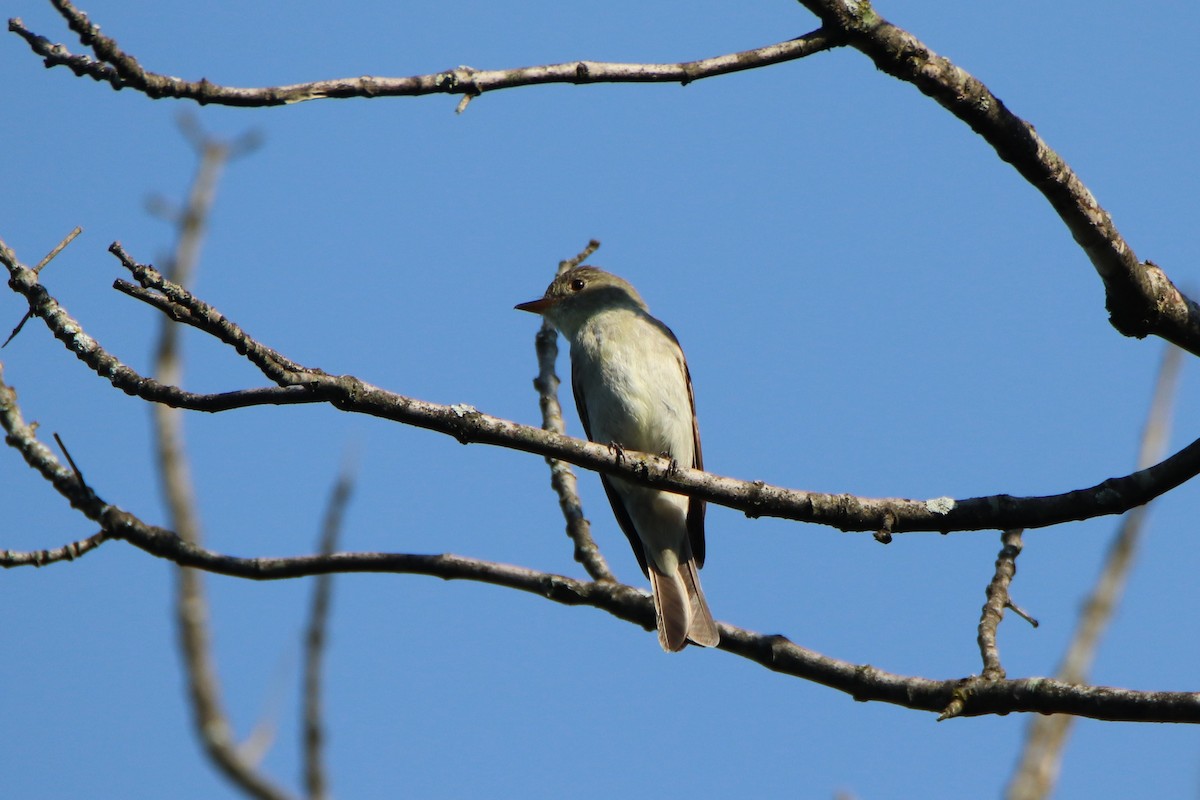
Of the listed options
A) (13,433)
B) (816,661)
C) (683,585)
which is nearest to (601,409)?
(683,585)

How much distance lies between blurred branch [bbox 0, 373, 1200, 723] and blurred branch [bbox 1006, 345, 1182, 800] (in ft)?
2.18

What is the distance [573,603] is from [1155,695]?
2.40 m

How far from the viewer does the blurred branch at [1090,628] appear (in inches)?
Result: 169

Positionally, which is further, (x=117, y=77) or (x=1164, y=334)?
(x=1164, y=334)

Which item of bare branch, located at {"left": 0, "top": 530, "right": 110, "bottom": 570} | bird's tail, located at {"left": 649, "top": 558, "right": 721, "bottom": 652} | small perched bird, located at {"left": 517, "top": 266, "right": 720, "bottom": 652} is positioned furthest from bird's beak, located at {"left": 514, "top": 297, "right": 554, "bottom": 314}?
bare branch, located at {"left": 0, "top": 530, "right": 110, "bottom": 570}

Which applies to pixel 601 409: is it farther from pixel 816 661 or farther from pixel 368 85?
pixel 368 85

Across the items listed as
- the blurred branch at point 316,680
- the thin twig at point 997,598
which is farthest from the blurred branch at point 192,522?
the thin twig at point 997,598

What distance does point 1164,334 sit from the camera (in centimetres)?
352

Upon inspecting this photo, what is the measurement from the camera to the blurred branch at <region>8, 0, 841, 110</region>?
10.5 ft

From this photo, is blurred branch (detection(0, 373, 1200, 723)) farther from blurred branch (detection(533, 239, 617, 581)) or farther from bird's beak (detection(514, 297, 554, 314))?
bird's beak (detection(514, 297, 554, 314))

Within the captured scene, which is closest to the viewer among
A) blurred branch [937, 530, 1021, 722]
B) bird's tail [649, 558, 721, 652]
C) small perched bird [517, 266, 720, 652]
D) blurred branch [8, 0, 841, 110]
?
blurred branch [8, 0, 841, 110]

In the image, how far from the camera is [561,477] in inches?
236

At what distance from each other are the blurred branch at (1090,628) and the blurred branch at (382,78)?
2456 mm

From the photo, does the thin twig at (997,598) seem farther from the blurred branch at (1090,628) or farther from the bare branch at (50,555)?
the bare branch at (50,555)
